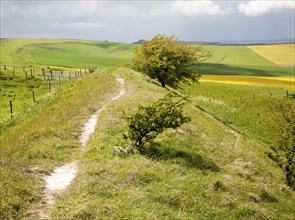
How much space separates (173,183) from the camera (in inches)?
457

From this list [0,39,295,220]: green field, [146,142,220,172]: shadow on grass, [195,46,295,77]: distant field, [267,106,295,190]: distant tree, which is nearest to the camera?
[0,39,295,220]: green field

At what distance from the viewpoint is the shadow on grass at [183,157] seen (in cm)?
1425

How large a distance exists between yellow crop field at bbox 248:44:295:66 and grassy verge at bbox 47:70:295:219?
110m

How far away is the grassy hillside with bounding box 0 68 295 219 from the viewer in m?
9.32

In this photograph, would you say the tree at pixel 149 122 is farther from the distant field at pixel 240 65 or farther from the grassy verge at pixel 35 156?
the distant field at pixel 240 65

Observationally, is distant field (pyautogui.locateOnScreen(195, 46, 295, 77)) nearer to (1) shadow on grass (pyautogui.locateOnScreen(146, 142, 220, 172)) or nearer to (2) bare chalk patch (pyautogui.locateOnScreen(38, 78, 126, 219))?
(1) shadow on grass (pyautogui.locateOnScreen(146, 142, 220, 172))

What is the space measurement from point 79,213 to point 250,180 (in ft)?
30.0

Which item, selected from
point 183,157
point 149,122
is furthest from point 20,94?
point 183,157

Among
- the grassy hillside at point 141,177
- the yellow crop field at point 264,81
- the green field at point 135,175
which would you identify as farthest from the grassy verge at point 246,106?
the grassy hillside at point 141,177

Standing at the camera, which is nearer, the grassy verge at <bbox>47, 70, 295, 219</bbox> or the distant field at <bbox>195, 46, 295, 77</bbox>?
the grassy verge at <bbox>47, 70, 295, 219</bbox>

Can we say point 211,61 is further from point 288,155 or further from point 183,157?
point 183,157

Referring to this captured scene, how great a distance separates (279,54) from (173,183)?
472 feet

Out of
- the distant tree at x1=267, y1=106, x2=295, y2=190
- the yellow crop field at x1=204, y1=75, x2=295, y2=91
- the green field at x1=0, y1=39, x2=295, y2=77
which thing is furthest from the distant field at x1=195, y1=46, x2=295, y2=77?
the distant tree at x1=267, y1=106, x2=295, y2=190

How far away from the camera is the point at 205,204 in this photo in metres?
10.9
